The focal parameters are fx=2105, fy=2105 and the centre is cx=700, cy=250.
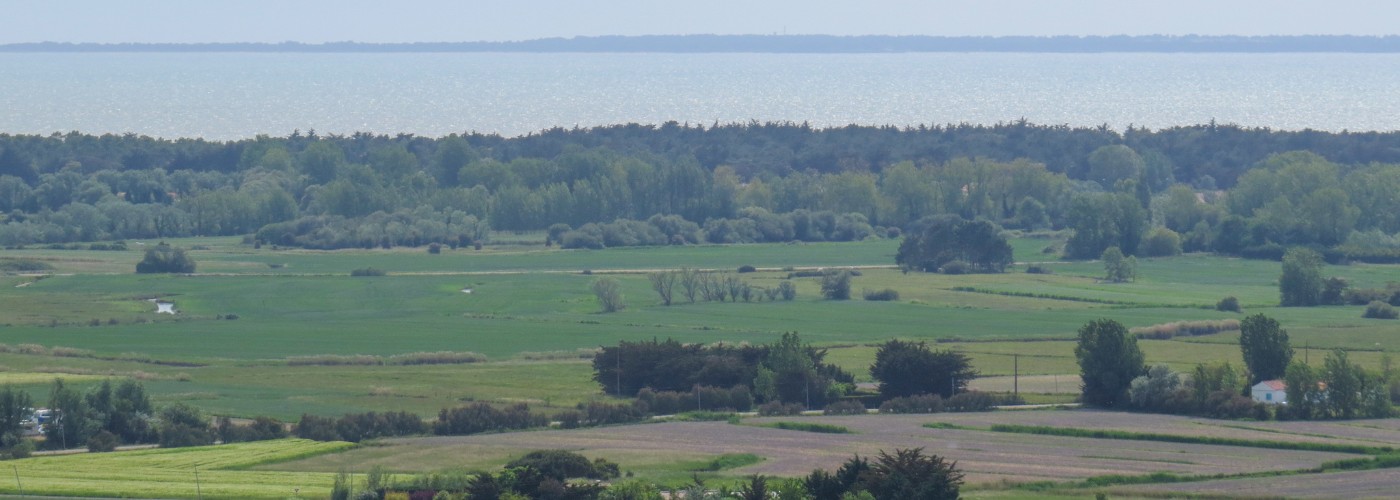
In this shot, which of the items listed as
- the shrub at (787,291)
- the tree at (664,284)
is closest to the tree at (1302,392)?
the shrub at (787,291)

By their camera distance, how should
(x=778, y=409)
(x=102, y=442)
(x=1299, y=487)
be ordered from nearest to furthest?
1. (x=1299, y=487)
2. (x=102, y=442)
3. (x=778, y=409)

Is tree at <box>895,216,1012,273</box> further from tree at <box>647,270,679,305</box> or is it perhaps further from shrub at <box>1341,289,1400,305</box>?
shrub at <box>1341,289,1400,305</box>

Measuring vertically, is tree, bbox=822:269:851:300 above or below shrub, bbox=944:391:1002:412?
above

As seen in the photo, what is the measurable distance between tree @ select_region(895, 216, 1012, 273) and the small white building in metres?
39.7

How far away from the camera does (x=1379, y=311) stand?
76688 mm

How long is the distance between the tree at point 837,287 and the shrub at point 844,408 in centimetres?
2850

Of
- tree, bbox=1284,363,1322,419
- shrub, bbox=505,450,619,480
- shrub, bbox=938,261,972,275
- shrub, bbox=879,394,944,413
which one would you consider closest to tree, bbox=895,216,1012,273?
shrub, bbox=938,261,972,275

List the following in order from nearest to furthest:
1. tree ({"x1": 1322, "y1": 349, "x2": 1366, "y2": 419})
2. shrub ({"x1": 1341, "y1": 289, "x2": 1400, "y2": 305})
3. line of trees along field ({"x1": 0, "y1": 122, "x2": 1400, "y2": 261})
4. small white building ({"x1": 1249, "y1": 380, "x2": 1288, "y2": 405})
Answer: tree ({"x1": 1322, "y1": 349, "x2": 1366, "y2": 419})
small white building ({"x1": 1249, "y1": 380, "x2": 1288, "y2": 405})
shrub ({"x1": 1341, "y1": 289, "x2": 1400, "y2": 305})
line of trees along field ({"x1": 0, "y1": 122, "x2": 1400, "y2": 261})

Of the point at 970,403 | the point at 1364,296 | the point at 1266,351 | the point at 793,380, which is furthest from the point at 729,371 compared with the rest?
the point at 1364,296

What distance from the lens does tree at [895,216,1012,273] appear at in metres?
95.4

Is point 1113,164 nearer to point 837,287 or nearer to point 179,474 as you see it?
point 837,287

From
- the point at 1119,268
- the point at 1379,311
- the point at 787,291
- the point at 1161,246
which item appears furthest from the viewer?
the point at 1161,246

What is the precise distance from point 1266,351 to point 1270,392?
368 cm

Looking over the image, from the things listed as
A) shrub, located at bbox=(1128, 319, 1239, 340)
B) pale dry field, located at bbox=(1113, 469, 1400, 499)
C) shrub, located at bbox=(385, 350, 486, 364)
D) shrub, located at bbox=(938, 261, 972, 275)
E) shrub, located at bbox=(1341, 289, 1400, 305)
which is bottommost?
pale dry field, located at bbox=(1113, 469, 1400, 499)
